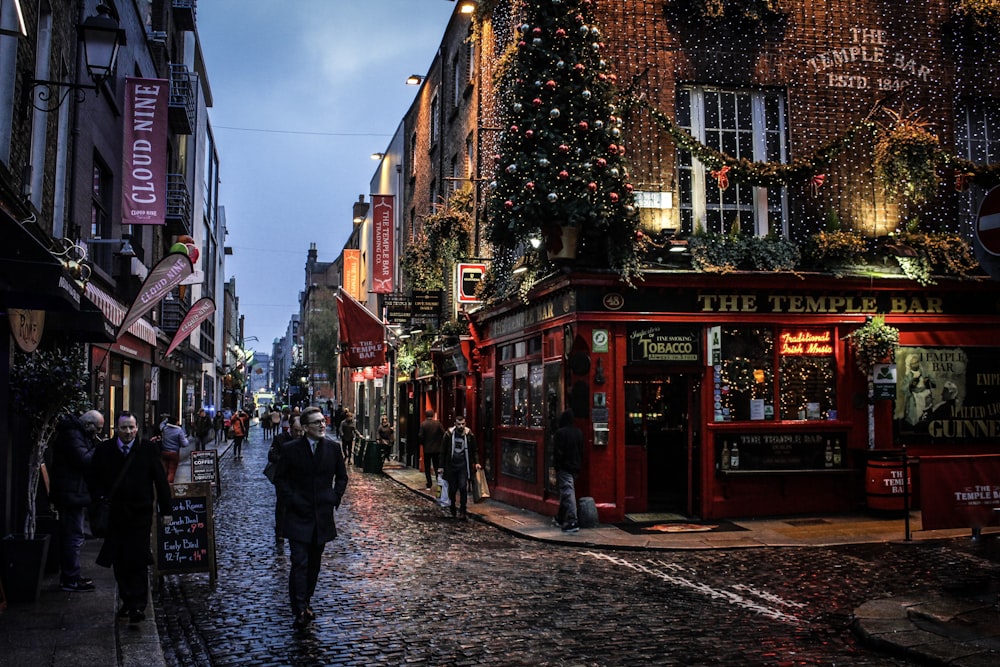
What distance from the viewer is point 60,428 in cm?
897

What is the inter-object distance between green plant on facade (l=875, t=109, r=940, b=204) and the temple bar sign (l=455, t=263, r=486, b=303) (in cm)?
842

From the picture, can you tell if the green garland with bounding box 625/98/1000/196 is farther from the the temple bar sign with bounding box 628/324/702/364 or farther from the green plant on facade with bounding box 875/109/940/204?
the the temple bar sign with bounding box 628/324/702/364

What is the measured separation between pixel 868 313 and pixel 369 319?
1242 cm

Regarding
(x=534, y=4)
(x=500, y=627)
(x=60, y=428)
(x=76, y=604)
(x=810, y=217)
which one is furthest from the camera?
(x=810, y=217)

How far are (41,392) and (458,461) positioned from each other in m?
7.56

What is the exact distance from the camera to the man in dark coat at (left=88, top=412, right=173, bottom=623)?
7.59m

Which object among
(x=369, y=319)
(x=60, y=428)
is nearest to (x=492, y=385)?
(x=369, y=319)

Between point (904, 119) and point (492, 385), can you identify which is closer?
point (904, 119)

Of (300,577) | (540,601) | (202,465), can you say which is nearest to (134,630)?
(300,577)

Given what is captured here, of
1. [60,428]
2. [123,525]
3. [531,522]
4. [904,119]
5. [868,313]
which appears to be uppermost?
[904,119]

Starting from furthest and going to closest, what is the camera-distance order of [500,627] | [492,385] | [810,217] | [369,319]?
[369,319], [492,385], [810,217], [500,627]

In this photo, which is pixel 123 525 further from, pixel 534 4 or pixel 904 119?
pixel 904 119

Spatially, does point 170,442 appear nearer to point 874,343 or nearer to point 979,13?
point 874,343

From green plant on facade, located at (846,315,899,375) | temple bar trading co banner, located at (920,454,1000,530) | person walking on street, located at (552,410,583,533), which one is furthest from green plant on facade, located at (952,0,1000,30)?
person walking on street, located at (552,410,583,533)
